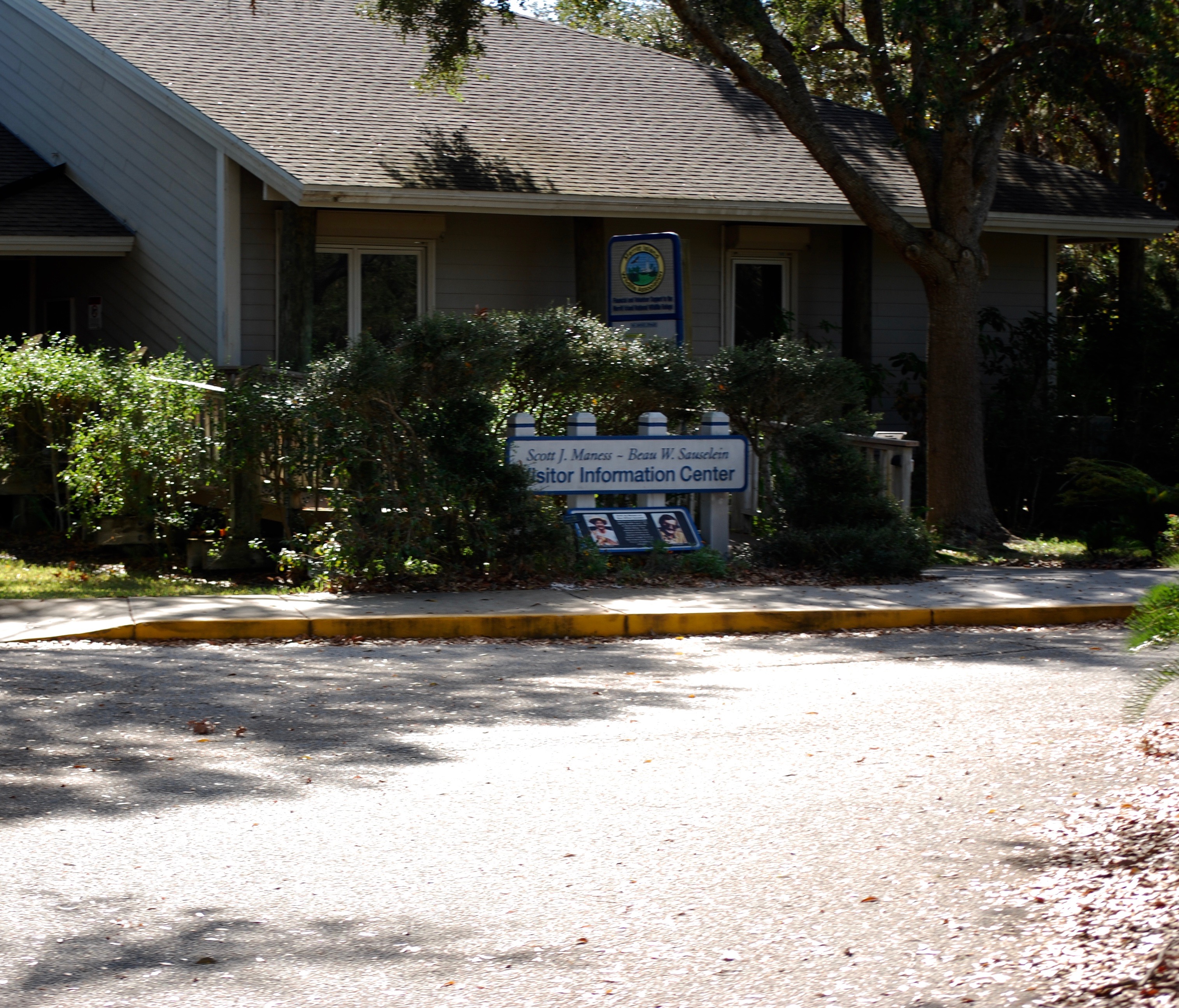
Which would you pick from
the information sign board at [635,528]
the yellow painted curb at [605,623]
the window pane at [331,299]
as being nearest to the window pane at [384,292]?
the window pane at [331,299]

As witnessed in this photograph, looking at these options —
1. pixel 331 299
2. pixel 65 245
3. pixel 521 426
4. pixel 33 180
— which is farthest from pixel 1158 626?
pixel 33 180

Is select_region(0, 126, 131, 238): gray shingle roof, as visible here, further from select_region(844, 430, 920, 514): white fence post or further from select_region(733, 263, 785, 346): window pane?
select_region(844, 430, 920, 514): white fence post

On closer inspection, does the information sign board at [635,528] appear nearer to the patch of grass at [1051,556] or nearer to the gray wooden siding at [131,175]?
the patch of grass at [1051,556]

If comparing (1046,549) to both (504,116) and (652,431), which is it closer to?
(652,431)

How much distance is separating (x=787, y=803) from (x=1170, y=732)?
2044 millimetres

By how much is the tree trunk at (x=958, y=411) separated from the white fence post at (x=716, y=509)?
118 inches

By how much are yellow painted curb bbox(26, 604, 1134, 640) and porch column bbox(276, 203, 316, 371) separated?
5850 millimetres

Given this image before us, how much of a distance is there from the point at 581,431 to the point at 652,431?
71 cm

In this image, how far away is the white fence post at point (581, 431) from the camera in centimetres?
1161

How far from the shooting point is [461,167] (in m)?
15.4

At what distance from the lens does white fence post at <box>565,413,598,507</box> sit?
11609 mm

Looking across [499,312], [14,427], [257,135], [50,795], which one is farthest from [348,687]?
[257,135]

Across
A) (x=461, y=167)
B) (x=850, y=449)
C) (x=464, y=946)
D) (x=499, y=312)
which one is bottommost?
(x=464, y=946)

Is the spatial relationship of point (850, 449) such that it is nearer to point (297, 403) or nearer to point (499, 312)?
point (499, 312)
